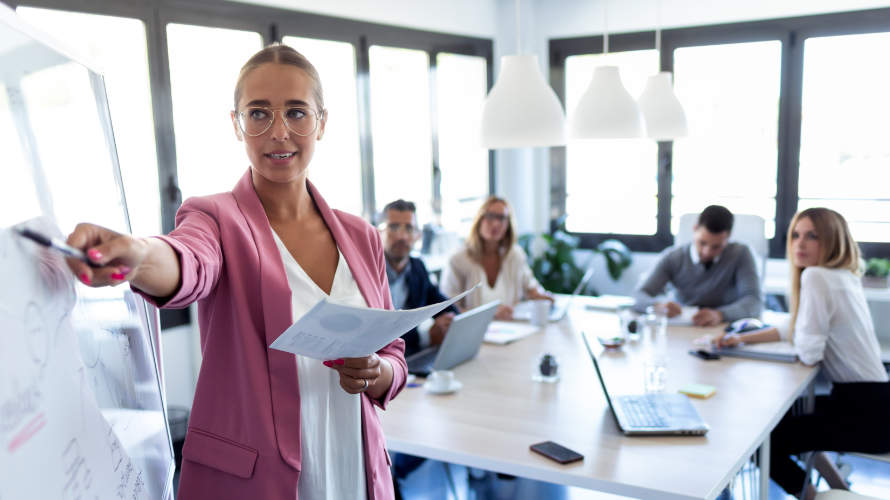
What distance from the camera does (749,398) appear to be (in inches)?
94.9

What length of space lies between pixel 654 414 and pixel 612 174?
4119 mm

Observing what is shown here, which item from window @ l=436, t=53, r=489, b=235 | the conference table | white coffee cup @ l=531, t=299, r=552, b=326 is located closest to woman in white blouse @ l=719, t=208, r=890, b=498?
the conference table

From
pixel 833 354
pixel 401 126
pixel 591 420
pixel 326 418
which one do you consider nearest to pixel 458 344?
pixel 591 420

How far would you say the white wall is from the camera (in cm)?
449

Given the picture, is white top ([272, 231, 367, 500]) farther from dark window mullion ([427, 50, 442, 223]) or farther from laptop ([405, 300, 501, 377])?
dark window mullion ([427, 50, 442, 223])

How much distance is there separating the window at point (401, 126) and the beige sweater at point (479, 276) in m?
1.38

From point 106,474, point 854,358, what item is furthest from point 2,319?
point 854,358

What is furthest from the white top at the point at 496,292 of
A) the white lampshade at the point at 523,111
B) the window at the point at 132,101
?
the window at the point at 132,101

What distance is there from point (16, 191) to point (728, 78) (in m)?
5.43

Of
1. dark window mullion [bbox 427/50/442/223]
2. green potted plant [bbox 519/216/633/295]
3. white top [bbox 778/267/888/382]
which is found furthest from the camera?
green potted plant [bbox 519/216/633/295]

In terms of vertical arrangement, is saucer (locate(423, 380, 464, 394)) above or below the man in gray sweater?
below

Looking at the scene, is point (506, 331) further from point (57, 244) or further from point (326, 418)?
point (57, 244)

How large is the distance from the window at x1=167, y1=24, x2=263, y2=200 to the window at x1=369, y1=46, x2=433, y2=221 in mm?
1118

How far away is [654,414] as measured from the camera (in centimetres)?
219
